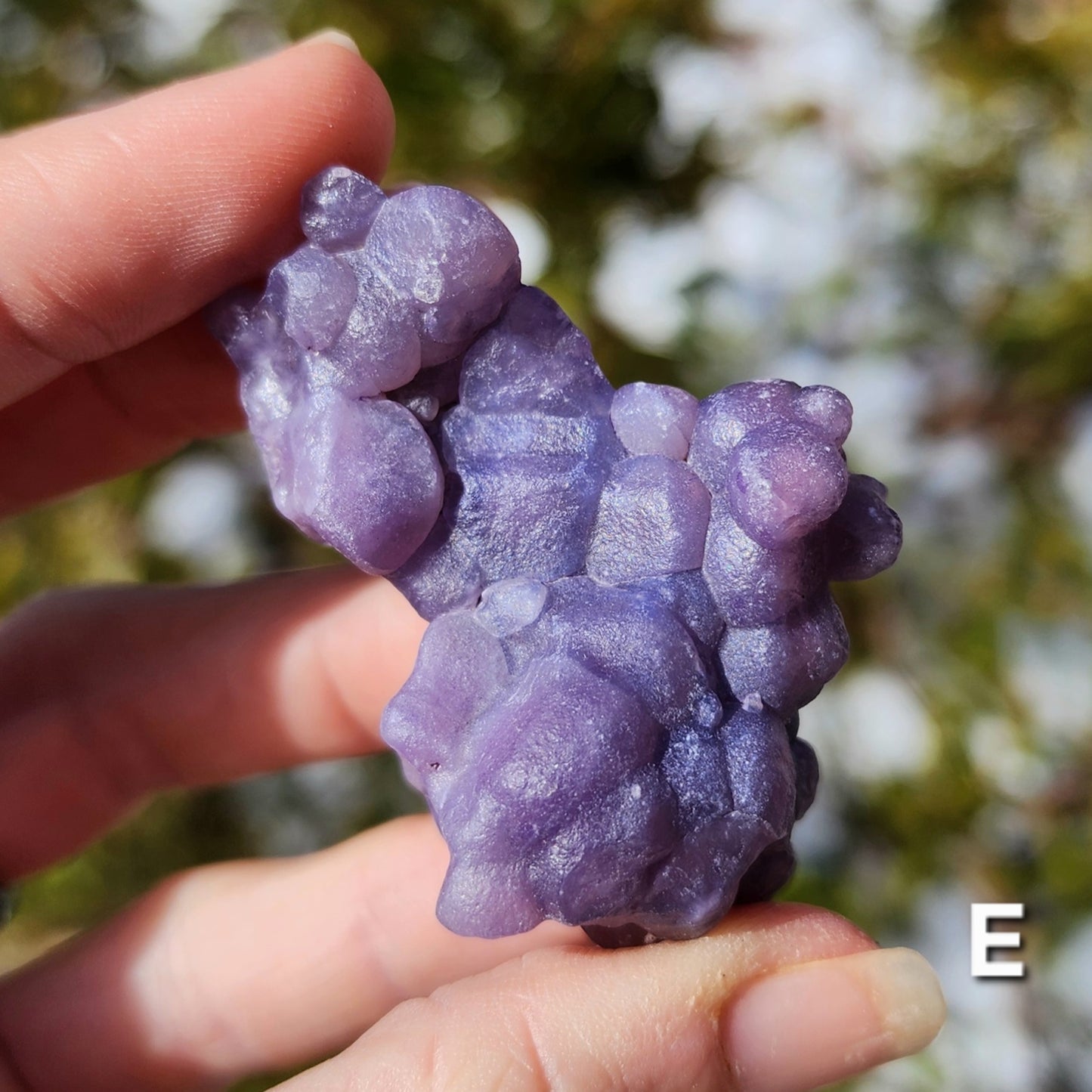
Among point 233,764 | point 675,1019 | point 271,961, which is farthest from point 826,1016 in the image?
point 233,764

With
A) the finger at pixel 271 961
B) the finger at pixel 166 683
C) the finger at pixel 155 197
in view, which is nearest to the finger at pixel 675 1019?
the finger at pixel 271 961

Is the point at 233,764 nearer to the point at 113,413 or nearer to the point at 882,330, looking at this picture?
the point at 113,413

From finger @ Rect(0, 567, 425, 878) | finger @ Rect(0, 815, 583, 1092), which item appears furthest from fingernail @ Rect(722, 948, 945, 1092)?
finger @ Rect(0, 567, 425, 878)

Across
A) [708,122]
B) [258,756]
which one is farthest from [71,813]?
[708,122]

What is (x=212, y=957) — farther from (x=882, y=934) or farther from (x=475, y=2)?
(x=475, y=2)

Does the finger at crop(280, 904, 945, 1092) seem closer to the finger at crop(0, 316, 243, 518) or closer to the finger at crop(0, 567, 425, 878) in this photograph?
the finger at crop(0, 567, 425, 878)

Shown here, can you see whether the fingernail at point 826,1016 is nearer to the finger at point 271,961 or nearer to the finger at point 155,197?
the finger at point 271,961
